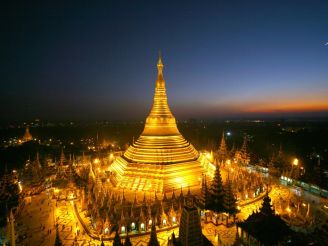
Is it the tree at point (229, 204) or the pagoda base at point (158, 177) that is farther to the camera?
the pagoda base at point (158, 177)

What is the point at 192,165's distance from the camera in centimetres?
3294

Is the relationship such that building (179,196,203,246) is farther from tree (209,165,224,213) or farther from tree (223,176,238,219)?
tree (223,176,238,219)

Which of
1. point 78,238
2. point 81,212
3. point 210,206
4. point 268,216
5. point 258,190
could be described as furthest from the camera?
point 258,190

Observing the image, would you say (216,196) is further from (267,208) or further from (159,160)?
(159,160)

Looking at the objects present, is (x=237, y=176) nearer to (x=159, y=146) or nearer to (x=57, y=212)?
(x=159, y=146)

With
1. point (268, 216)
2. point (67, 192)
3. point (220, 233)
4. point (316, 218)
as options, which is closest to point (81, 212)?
point (67, 192)

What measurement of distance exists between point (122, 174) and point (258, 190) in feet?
57.5

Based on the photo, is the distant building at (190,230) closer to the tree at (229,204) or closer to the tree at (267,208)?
the tree at (267,208)

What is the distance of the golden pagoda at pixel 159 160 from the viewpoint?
3034 centimetres

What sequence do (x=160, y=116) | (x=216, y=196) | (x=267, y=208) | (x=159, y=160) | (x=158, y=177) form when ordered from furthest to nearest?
(x=160, y=116) → (x=159, y=160) → (x=158, y=177) → (x=216, y=196) → (x=267, y=208)

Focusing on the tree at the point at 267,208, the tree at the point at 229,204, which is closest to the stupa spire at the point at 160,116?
the tree at the point at 229,204

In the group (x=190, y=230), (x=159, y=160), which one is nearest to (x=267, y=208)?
(x=190, y=230)

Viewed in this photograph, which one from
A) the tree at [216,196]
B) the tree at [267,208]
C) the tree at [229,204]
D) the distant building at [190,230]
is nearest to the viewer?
the distant building at [190,230]

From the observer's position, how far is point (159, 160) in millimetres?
31922
